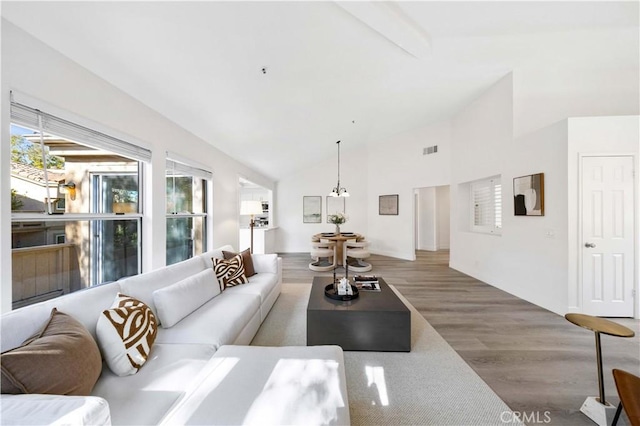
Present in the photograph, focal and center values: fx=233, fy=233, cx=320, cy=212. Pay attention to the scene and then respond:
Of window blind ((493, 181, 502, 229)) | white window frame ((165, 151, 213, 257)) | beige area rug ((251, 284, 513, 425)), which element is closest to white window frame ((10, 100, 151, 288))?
white window frame ((165, 151, 213, 257))

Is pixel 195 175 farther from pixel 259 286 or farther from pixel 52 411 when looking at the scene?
pixel 52 411

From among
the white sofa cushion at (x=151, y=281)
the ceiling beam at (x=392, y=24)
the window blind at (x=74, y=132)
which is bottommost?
the white sofa cushion at (x=151, y=281)

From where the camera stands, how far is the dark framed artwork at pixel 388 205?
269 inches

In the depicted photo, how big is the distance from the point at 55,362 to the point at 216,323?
0.94 m

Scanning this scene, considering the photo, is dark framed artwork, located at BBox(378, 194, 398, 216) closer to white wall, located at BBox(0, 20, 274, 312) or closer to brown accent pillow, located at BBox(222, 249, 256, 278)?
brown accent pillow, located at BBox(222, 249, 256, 278)

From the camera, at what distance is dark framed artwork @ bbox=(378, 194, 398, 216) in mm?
6824

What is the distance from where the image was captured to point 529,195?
137 inches

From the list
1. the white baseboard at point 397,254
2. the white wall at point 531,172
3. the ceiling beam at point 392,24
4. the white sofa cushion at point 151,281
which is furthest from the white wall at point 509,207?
the white sofa cushion at point 151,281

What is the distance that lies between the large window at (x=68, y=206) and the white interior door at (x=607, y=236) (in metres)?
5.35

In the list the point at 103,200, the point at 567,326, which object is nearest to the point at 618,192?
the point at 567,326

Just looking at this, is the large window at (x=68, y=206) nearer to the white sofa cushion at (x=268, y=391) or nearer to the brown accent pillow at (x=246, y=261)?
the brown accent pillow at (x=246, y=261)

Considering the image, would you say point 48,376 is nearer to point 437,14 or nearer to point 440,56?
point 437,14

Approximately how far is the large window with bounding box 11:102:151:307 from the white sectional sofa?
2.07ft

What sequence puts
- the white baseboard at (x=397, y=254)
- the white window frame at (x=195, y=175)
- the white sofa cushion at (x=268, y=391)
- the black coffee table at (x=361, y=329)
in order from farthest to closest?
1. the white baseboard at (x=397, y=254)
2. the white window frame at (x=195, y=175)
3. the black coffee table at (x=361, y=329)
4. the white sofa cushion at (x=268, y=391)
